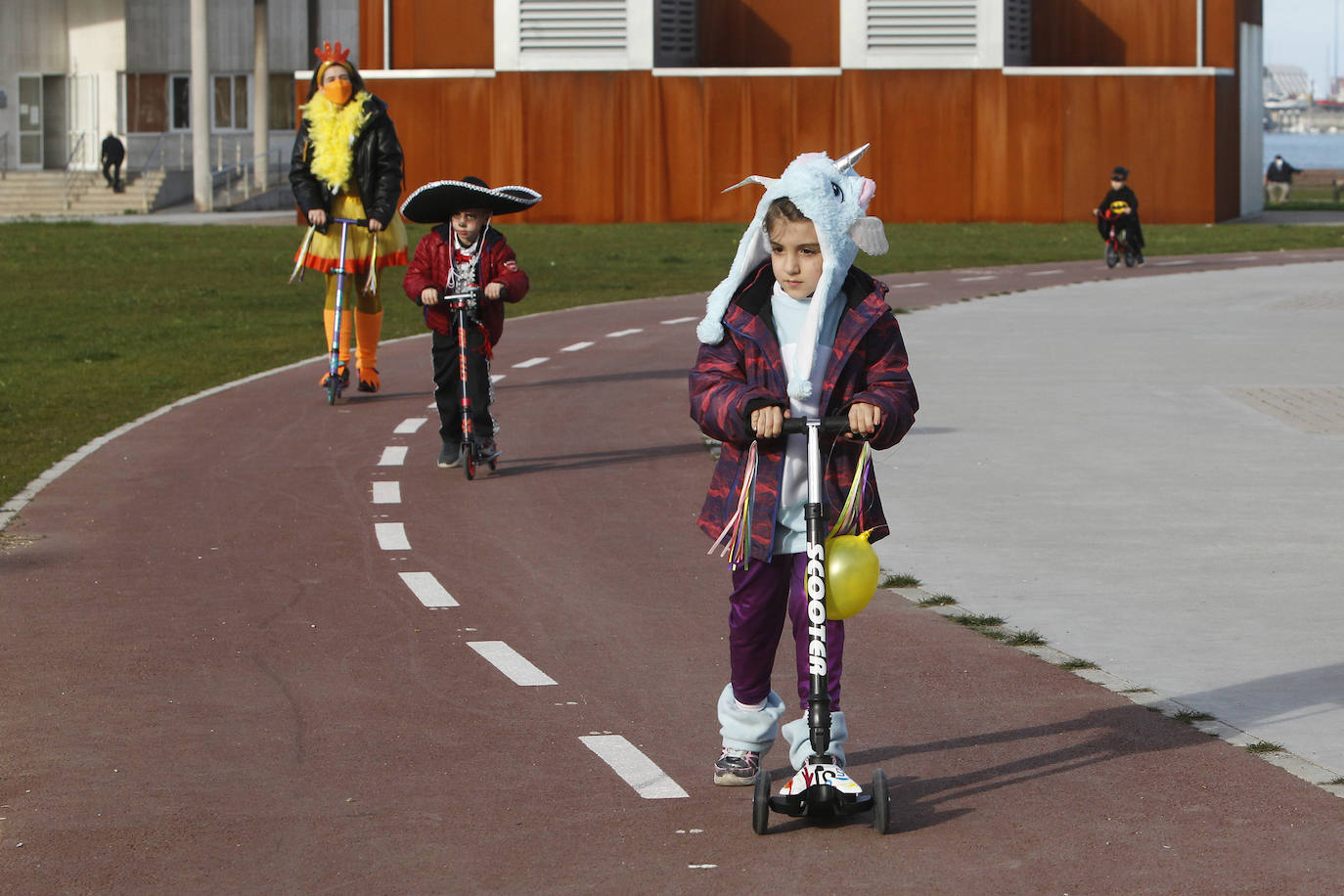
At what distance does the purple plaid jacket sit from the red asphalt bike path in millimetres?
860

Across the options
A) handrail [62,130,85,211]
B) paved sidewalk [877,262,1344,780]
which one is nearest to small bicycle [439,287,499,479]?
paved sidewalk [877,262,1344,780]

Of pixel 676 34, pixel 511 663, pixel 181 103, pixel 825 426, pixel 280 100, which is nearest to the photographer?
pixel 825 426

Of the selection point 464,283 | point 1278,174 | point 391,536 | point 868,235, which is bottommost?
point 391,536

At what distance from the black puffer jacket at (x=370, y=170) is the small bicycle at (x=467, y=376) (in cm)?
292

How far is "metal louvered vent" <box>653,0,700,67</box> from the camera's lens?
47125 millimetres

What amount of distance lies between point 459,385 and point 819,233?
681 cm

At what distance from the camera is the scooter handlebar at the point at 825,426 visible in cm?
541

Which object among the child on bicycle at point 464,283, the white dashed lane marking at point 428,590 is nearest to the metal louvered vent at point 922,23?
the child on bicycle at point 464,283

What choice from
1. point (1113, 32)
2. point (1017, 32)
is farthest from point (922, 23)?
point (1113, 32)

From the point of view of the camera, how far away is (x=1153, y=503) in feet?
35.4

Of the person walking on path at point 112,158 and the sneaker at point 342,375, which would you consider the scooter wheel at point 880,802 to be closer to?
the sneaker at point 342,375

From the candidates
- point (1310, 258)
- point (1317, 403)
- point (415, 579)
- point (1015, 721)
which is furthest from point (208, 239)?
point (1015, 721)

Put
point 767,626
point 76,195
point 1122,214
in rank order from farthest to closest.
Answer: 1. point 76,195
2. point 1122,214
3. point 767,626

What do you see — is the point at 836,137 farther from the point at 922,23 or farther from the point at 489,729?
the point at 489,729
